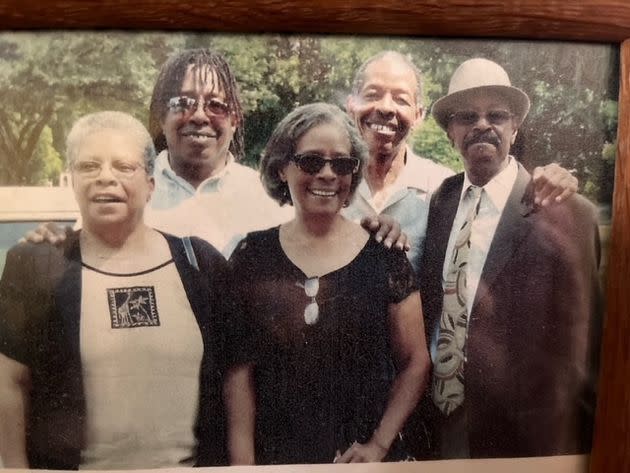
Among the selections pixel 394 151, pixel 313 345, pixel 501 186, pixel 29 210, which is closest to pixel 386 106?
pixel 394 151

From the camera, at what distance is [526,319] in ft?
2.28

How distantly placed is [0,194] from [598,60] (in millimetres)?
623

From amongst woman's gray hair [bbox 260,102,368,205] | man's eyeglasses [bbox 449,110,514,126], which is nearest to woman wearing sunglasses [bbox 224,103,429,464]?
woman's gray hair [bbox 260,102,368,205]

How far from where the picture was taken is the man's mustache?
68cm

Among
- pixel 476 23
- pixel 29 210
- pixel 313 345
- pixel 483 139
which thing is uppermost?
pixel 476 23

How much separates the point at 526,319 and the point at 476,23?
0.31m

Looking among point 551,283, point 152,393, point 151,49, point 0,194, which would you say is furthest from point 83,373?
point 551,283

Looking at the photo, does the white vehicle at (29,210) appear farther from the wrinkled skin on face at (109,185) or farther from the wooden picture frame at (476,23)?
the wooden picture frame at (476,23)

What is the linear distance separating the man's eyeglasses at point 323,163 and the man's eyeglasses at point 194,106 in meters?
0.09

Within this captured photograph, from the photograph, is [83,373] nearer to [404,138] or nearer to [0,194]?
[0,194]

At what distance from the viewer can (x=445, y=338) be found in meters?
0.69

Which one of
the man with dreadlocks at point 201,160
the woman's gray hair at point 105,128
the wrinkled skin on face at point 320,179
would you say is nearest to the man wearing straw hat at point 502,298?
the wrinkled skin on face at point 320,179

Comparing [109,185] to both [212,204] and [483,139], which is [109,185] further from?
[483,139]

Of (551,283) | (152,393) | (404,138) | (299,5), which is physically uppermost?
(299,5)
